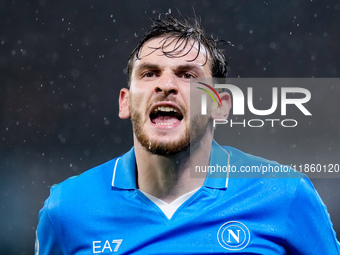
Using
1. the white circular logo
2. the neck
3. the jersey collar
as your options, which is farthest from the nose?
the white circular logo

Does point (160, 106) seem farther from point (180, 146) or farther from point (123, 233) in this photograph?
point (123, 233)

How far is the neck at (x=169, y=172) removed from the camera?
9.17 ft

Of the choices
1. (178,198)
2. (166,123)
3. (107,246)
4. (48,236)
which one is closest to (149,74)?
(166,123)

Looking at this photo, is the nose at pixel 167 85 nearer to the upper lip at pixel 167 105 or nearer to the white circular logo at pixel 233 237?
the upper lip at pixel 167 105

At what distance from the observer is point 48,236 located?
10.1ft

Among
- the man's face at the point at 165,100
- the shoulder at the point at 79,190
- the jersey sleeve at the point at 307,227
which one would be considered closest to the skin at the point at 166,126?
the man's face at the point at 165,100

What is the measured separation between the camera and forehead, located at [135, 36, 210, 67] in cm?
282

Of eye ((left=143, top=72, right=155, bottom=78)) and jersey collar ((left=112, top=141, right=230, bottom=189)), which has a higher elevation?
eye ((left=143, top=72, right=155, bottom=78))

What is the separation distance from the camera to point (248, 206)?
112 inches

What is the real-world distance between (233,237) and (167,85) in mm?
906

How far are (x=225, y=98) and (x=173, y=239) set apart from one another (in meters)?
0.93

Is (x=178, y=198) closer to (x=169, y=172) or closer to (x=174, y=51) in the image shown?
(x=169, y=172)

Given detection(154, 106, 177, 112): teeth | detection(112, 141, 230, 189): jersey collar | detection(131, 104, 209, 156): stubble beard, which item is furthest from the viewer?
detection(112, 141, 230, 189): jersey collar

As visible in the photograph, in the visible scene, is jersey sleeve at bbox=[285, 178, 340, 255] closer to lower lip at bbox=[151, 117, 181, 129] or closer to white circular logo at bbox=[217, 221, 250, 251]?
white circular logo at bbox=[217, 221, 250, 251]
